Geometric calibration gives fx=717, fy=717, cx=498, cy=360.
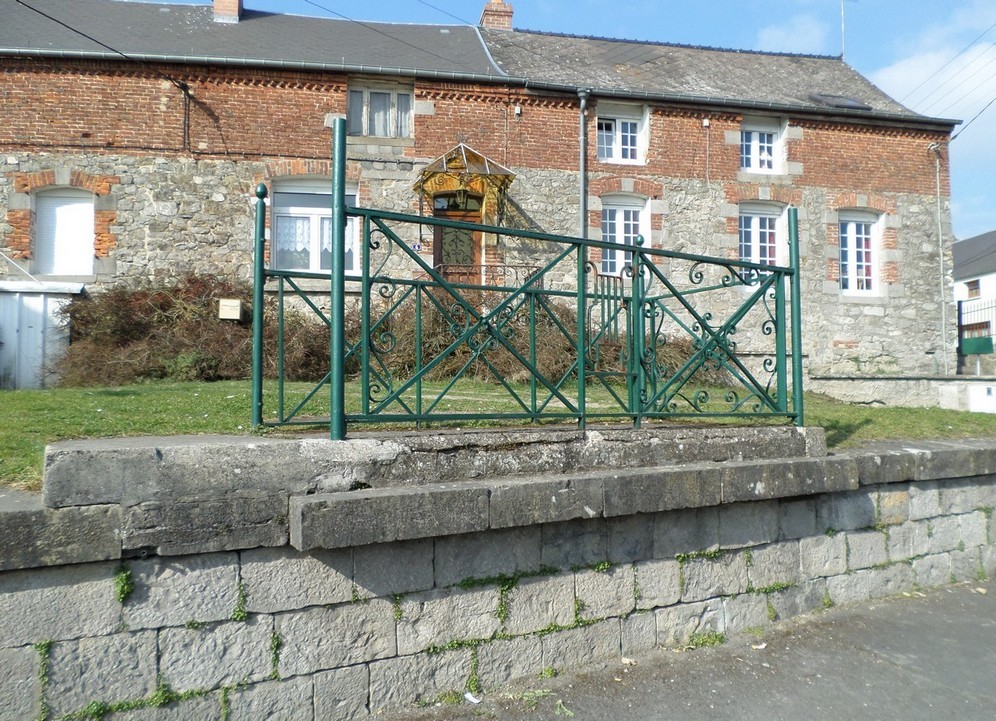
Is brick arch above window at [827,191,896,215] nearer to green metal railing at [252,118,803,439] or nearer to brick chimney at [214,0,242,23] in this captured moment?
green metal railing at [252,118,803,439]

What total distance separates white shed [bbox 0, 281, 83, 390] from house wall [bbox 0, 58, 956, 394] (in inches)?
35.7

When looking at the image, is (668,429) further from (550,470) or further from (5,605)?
(5,605)

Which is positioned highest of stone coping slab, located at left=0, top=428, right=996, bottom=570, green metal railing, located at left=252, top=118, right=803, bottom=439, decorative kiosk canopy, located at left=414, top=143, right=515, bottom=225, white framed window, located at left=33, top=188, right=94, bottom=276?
decorative kiosk canopy, located at left=414, top=143, right=515, bottom=225

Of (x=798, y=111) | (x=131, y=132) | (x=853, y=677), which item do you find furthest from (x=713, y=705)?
(x=798, y=111)

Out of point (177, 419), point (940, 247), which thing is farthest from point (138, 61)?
point (940, 247)

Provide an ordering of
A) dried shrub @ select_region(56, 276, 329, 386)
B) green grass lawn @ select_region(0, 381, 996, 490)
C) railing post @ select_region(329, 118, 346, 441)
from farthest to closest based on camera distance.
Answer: dried shrub @ select_region(56, 276, 329, 386)
green grass lawn @ select_region(0, 381, 996, 490)
railing post @ select_region(329, 118, 346, 441)

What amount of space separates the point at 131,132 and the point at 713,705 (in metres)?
12.3

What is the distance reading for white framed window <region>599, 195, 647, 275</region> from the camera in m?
13.7

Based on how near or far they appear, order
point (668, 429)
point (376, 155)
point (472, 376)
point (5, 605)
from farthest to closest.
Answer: point (376, 155) → point (472, 376) → point (668, 429) → point (5, 605)

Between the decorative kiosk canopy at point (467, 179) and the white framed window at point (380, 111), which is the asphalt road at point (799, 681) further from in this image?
the white framed window at point (380, 111)

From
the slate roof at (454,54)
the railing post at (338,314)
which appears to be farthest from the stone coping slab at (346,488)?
the slate roof at (454,54)

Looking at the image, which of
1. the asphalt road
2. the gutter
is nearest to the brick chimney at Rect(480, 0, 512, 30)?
the gutter

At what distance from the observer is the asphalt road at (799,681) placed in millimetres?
3291

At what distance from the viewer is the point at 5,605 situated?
2.52 meters
